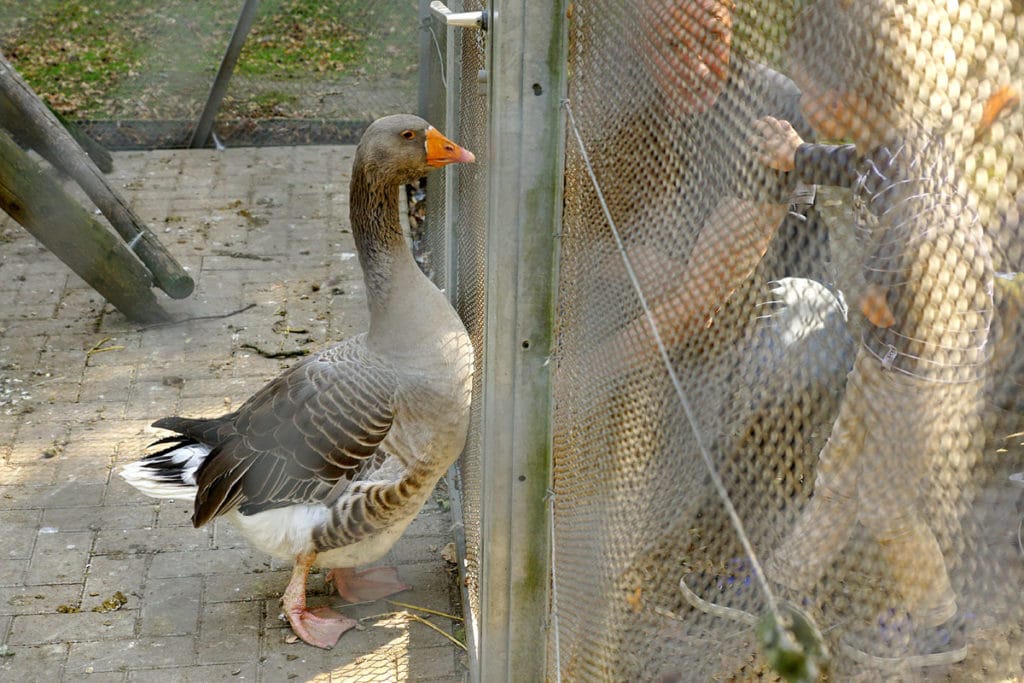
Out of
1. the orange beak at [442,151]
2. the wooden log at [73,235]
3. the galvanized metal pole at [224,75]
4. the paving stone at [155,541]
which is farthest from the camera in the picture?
the galvanized metal pole at [224,75]

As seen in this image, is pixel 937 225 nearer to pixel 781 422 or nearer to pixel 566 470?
pixel 781 422

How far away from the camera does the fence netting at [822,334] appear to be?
2.31ft

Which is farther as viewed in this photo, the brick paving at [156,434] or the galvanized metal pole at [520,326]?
the brick paving at [156,434]

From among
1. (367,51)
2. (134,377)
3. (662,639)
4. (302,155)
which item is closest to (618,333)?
(662,639)

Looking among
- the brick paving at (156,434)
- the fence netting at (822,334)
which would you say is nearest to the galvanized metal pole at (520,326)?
the fence netting at (822,334)

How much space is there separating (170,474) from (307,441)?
0.48m

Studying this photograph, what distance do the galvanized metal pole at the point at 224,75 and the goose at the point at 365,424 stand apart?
3210 mm

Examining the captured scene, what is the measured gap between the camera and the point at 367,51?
6898 millimetres

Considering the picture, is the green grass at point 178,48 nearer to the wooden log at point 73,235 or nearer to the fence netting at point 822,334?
the wooden log at point 73,235

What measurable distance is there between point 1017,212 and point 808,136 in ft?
0.78

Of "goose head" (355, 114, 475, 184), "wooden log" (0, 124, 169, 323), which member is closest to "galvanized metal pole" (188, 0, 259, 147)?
"wooden log" (0, 124, 169, 323)

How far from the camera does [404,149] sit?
9.48 ft

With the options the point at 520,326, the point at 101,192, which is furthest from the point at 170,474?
the point at 101,192

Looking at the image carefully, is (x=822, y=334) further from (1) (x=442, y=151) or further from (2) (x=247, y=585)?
(2) (x=247, y=585)
